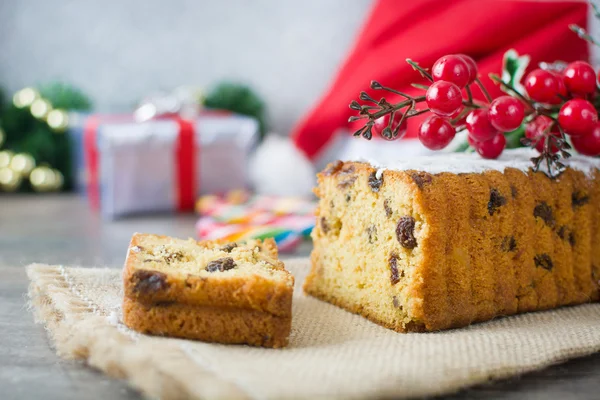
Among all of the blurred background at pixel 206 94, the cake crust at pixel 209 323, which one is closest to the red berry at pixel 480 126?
the cake crust at pixel 209 323

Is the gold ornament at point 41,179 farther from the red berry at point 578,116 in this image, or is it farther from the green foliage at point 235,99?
the red berry at point 578,116

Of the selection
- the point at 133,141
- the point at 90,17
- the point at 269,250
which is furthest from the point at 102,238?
the point at 90,17

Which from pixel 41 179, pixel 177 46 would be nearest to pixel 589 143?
pixel 177 46

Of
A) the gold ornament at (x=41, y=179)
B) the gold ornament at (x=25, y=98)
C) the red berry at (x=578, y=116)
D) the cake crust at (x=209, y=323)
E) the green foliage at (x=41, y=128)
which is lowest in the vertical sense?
the gold ornament at (x=41, y=179)

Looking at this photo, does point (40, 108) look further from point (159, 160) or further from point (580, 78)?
point (580, 78)

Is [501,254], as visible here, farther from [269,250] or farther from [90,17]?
[90,17]

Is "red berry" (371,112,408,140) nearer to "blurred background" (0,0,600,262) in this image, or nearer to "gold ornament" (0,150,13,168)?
"blurred background" (0,0,600,262)

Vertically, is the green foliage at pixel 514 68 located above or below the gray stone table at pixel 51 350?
above
